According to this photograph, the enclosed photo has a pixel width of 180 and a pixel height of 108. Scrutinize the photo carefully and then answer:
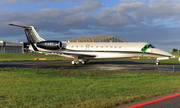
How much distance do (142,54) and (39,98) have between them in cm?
2363

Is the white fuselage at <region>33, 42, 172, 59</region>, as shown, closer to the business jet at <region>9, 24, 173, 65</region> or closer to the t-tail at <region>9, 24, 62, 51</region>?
the business jet at <region>9, 24, 173, 65</region>

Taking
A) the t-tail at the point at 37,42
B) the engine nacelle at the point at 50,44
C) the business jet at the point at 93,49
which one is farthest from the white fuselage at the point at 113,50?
the t-tail at the point at 37,42

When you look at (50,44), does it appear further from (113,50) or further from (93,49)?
(113,50)

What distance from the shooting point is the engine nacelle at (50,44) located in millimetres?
29734

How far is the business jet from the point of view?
90.5 feet

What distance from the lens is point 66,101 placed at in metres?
6.32

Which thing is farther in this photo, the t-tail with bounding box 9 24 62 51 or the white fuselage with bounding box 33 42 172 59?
the t-tail with bounding box 9 24 62 51

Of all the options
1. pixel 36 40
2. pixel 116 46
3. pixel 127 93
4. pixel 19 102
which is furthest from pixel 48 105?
pixel 36 40

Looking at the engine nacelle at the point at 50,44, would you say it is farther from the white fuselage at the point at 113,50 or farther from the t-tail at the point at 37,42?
the white fuselage at the point at 113,50

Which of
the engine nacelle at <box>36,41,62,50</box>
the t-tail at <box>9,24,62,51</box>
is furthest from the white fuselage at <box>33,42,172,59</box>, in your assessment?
the t-tail at <box>9,24,62,51</box>

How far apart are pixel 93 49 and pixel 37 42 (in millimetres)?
10255

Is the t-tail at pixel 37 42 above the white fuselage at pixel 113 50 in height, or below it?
above

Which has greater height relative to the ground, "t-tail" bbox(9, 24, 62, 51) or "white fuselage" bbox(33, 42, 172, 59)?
"t-tail" bbox(9, 24, 62, 51)

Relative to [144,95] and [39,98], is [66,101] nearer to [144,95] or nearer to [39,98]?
[39,98]
